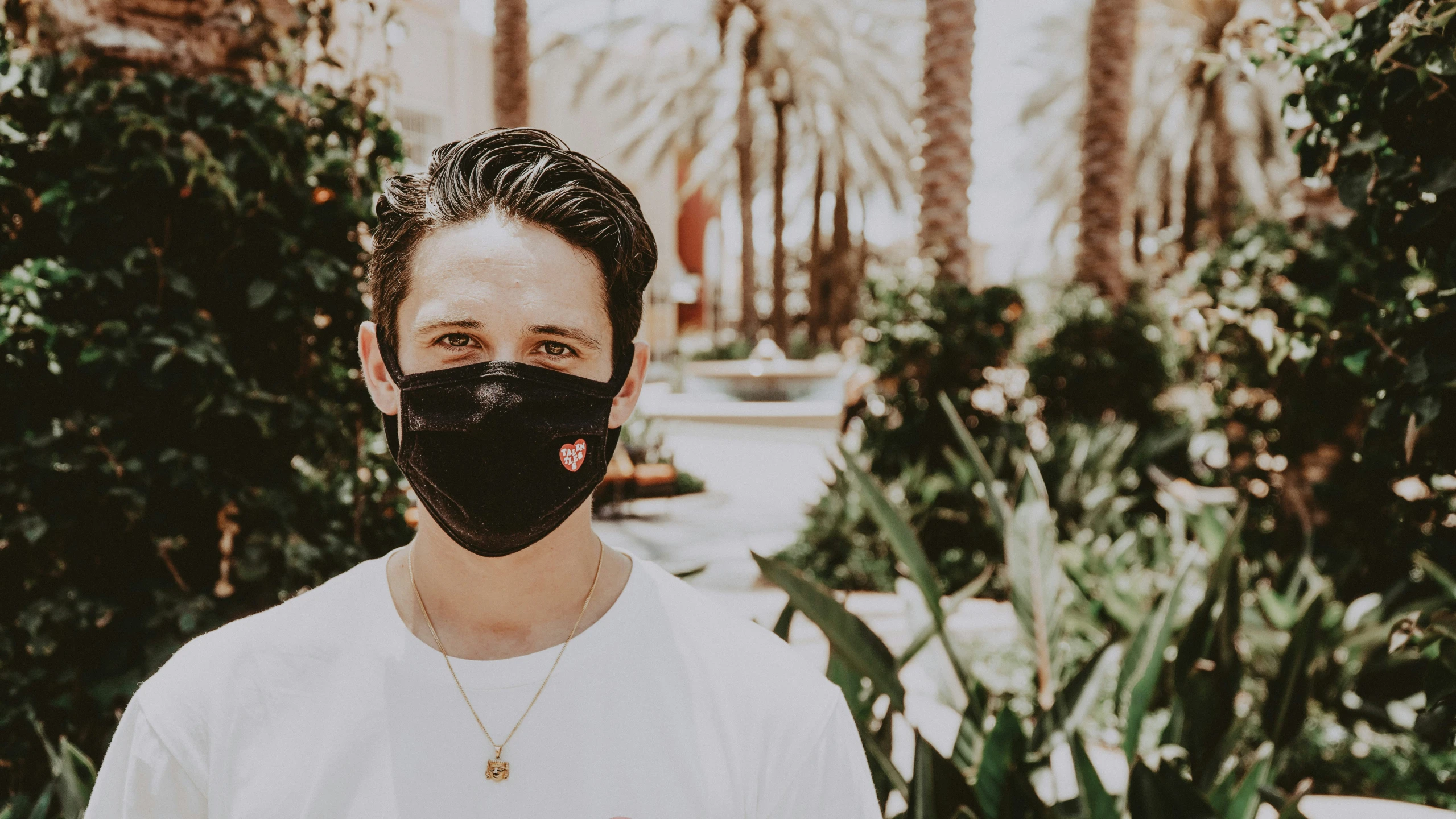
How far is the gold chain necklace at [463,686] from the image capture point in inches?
46.6

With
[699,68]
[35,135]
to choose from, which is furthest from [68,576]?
[699,68]

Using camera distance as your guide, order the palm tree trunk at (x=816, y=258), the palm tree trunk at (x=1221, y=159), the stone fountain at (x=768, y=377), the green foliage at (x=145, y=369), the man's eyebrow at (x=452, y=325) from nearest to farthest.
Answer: the man's eyebrow at (x=452, y=325) < the green foliage at (x=145, y=369) < the palm tree trunk at (x=1221, y=159) < the stone fountain at (x=768, y=377) < the palm tree trunk at (x=816, y=258)

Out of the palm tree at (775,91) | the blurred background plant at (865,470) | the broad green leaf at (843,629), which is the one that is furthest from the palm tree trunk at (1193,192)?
the broad green leaf at (843,629)

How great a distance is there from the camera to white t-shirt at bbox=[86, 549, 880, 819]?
1.17 meters

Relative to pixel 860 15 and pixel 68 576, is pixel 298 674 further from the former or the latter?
pixel 860 15

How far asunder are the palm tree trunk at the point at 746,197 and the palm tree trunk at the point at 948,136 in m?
10.6

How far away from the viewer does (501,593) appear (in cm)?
135

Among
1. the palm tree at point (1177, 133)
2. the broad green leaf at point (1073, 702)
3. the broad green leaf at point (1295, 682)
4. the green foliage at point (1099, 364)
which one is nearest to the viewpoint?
the broad green leaf at point (1073, 702)

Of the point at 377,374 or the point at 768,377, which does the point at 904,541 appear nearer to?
the point at 377,374

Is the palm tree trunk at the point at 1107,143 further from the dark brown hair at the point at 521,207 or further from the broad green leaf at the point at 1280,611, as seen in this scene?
the dark brown hair at the point at 521,207

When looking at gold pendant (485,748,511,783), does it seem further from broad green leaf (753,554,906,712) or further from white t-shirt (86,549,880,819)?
broad green leaf (753,554,906,712)

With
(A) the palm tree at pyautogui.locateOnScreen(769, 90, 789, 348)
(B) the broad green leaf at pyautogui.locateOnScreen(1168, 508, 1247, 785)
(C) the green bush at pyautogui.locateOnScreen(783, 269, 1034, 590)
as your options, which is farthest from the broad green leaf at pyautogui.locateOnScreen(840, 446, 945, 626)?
(A) the palm tree at pyautogui.locateOnScreen(769, 90, 789, 348)

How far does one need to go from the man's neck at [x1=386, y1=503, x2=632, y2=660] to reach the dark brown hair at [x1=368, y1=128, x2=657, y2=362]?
12.3 inches

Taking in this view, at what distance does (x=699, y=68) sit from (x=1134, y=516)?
648 inches
